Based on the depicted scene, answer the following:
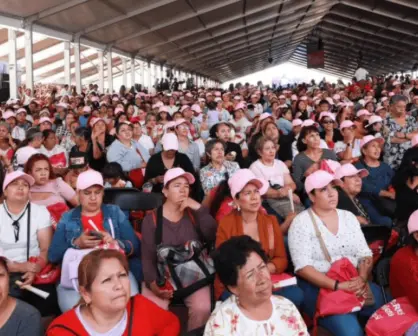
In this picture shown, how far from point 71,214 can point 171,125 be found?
14.1 feet

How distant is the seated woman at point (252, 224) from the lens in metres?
3.89

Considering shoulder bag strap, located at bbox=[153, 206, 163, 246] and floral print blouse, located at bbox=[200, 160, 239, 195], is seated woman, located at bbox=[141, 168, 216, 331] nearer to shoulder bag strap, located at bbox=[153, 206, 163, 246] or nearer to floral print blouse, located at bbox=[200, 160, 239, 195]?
shoulder bag strap, located at bbox=[153, 206, 163, 246]

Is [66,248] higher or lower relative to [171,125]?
lower

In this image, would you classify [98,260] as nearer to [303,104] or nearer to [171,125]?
[171,125]

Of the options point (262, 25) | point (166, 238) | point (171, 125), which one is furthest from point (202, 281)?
point (262, 25)

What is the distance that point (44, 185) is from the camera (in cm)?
494

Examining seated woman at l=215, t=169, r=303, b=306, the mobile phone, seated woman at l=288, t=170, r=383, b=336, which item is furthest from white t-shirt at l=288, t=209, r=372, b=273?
the mobile phone

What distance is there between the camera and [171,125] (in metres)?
8.16

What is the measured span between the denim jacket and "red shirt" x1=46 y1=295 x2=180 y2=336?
1170 millimetres

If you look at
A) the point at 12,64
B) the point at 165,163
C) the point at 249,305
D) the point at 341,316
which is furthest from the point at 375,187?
the point at 12,64

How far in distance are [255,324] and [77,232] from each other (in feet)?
5.34

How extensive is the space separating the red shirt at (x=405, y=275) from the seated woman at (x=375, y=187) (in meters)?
1.87

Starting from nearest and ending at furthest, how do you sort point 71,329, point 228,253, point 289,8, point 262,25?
point 71,329 < point 228,253 < point 289,8 < point 262,25

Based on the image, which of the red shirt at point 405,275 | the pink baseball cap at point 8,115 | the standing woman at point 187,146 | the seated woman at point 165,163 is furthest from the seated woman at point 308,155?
the pink baseball cap at point 8,115
